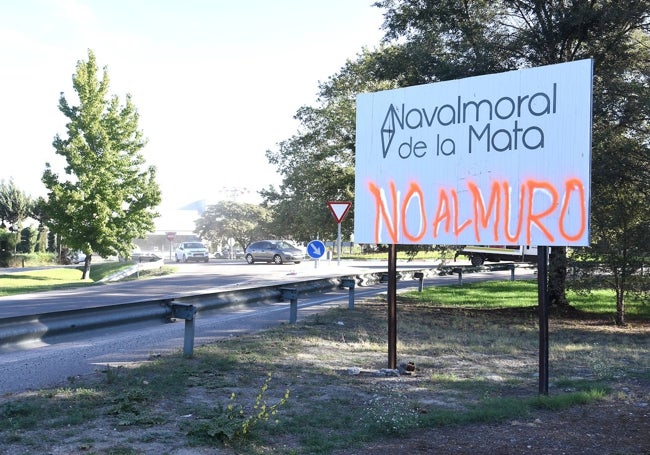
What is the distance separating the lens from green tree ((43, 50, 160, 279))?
29.2 metres

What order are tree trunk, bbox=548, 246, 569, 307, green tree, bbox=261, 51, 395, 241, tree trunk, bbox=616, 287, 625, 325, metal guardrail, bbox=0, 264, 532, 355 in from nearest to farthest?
metal guardrail, bbox=0, 264, 532, 355 < tree trunk, bbox=548, 246, 569, 307 < tree trunk, bbox=616, 287, 625, 325 < green tree, bbox=261, 51, 395, 241

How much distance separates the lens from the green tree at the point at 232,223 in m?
74.6

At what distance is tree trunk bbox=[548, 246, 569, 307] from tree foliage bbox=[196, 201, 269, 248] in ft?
177

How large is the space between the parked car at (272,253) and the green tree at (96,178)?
880 cm

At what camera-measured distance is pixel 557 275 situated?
15.1 meters

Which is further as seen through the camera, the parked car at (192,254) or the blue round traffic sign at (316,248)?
the parked car at (192,254)

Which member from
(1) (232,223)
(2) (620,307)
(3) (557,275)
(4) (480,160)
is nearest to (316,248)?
(3) (557,275)

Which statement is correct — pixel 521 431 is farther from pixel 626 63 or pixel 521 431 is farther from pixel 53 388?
pixel 626 63

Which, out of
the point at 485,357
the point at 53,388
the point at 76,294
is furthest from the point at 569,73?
the point at 76,294

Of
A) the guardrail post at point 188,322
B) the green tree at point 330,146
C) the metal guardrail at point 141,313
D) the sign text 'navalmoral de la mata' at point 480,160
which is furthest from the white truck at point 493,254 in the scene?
the guardrail post at point 188,322

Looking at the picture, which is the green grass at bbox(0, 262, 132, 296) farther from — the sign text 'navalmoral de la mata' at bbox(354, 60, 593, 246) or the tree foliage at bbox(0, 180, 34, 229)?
the tree foliage at bbox(0, 180, 34, 229)

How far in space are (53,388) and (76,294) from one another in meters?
13.5

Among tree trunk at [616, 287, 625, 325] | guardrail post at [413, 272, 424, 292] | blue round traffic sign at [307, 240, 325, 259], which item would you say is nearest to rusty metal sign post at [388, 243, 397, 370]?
tree trunk at [616, 287, 625, 325]

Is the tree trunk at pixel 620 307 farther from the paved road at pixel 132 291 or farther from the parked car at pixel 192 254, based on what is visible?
the parked car at pixel 192 254
